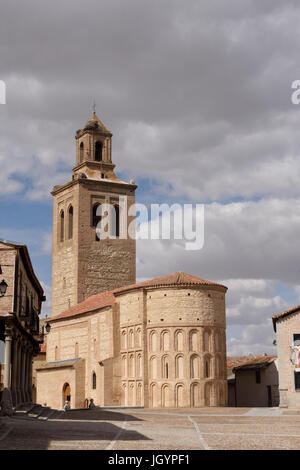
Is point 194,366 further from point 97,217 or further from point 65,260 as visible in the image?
point 97,217

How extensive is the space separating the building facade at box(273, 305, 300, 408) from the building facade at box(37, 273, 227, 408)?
8.58m

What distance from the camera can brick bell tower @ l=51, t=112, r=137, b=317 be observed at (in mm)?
68062

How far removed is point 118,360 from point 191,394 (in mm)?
7002

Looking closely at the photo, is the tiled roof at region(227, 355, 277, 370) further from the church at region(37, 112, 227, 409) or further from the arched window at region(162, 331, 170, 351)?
the arched window at region(162, 331, 170, 351)

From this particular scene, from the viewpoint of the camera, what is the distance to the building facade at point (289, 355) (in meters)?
39.0

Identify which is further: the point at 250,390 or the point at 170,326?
the point at 250,390

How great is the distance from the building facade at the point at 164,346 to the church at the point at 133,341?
0.07 meters

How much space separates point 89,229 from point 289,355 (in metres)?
34.0

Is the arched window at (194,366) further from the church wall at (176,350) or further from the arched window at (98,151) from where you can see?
the arched window at (98,151)

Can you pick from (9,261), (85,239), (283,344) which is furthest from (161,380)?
(85,239)

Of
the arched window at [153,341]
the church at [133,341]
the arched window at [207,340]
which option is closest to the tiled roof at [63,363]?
the church at [133,341]

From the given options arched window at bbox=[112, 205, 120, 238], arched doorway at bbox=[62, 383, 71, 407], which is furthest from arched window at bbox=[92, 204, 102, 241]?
arched doorway at bbox=[62, 383, 71, 407]

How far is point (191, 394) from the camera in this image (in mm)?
46281
